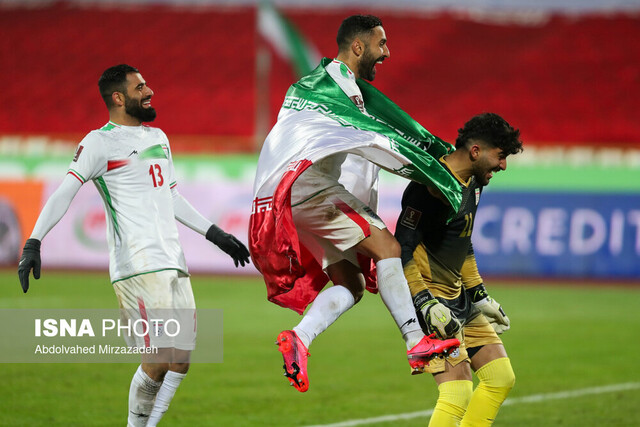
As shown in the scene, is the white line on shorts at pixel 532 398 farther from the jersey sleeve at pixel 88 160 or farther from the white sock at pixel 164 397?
the jersey sleeve at pixel 88 160

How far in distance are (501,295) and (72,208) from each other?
7.43 meters

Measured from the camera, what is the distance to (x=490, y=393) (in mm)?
5449

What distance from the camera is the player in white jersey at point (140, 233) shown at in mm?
5742

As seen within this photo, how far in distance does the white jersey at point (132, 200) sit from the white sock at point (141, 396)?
64 cm

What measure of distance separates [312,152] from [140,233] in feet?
4.66

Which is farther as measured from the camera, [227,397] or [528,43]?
[528,43]

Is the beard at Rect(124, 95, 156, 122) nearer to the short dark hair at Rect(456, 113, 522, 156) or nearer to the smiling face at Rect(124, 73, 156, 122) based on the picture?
the smiling face at Rect(124, 73, 156, 122)

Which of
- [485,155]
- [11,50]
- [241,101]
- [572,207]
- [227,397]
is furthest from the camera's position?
[11,50]

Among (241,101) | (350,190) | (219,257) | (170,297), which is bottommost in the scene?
(170,297)

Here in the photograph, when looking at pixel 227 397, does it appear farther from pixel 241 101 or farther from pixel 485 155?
pixel 241 101

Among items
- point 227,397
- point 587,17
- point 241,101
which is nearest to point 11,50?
point 241,101

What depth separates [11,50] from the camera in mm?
33656

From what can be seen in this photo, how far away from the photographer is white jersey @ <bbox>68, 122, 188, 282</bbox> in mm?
5742

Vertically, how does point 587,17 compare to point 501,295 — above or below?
above
